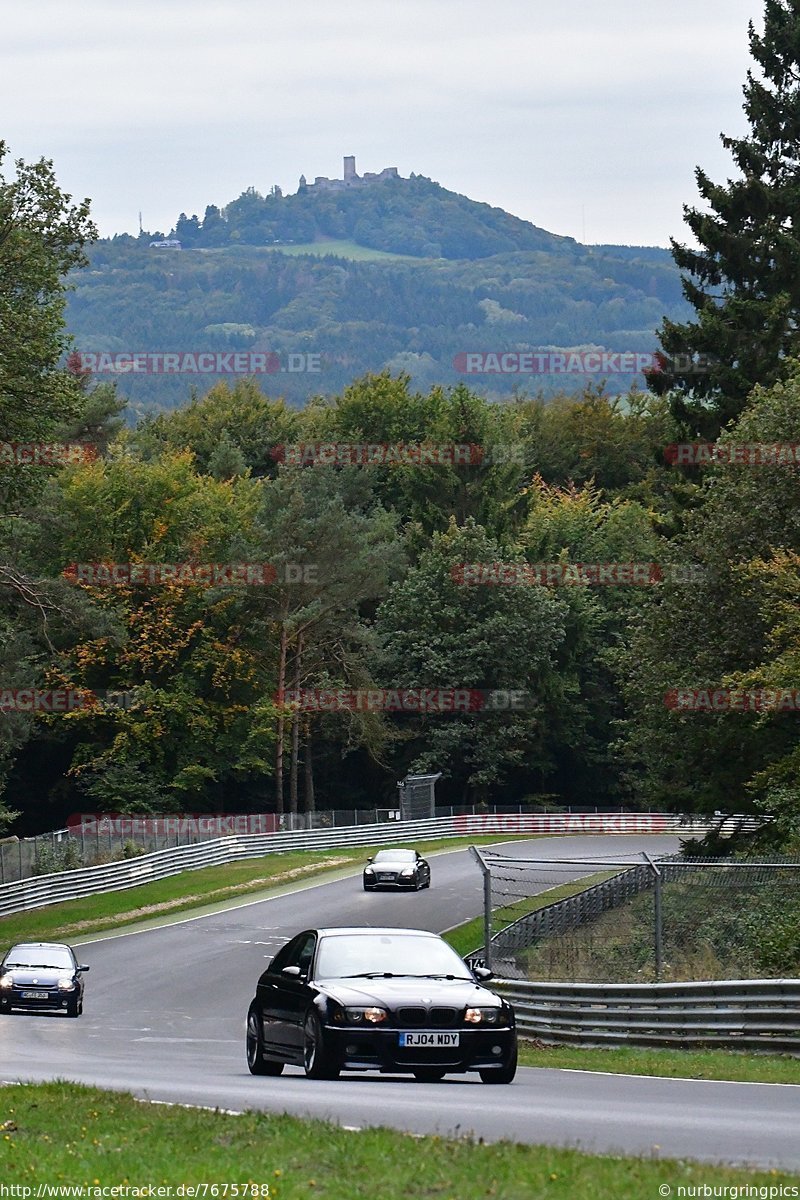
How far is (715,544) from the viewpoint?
41.4 m

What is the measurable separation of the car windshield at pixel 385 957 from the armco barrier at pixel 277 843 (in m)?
34.1

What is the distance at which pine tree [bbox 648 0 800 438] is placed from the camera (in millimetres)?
53281

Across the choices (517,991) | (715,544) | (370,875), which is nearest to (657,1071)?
(517,991)

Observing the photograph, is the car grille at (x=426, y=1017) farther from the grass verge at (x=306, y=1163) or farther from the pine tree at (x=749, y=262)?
the pine tree at (x=749, y=262)

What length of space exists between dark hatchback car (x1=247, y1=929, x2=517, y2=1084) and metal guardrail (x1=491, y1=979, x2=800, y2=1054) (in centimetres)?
400

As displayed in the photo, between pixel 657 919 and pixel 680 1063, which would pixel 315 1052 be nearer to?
pixel 680 1063

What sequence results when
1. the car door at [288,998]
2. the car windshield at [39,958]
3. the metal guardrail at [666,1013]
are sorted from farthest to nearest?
the car windshield at [39,958] < the metal guardrail at [666,1013] < the car door at [288,998]

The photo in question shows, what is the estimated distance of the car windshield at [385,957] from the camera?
47.5 feet

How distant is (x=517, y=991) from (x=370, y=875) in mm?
26186

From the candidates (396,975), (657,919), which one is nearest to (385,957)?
(396,975)

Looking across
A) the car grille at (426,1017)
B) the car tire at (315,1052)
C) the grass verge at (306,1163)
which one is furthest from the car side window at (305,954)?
the grass verge at (306,1163)

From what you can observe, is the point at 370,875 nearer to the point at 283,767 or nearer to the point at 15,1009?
the point at 15,1009

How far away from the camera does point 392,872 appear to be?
160 feet

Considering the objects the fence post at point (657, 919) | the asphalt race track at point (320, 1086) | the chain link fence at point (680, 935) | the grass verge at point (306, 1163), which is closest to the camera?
the grass verge at point (306, 1163)
